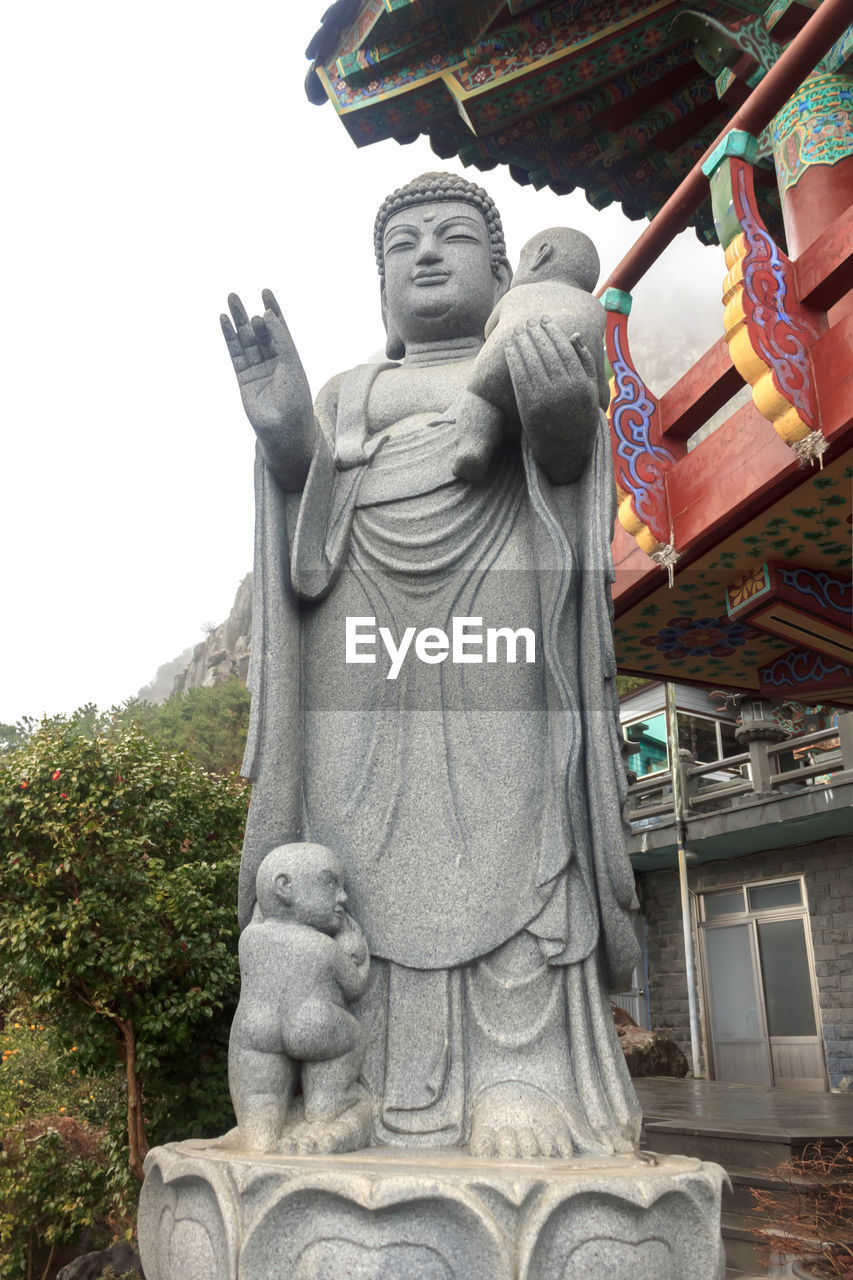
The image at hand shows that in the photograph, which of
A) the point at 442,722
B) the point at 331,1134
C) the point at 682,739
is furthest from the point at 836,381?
the point at 682,739

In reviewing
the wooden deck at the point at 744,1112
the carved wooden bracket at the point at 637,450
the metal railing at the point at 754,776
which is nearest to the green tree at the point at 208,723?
the metal railing at the point at 754,776

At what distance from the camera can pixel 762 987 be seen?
11.3m

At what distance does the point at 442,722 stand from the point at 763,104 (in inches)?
159

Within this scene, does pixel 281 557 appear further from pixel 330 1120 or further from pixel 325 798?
pixel 330 1120

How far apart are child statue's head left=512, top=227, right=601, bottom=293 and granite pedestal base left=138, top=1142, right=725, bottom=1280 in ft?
6.56

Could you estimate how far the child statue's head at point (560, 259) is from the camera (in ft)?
8.34

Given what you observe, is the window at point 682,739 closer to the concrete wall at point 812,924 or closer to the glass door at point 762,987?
the concrete wall at point 812,924

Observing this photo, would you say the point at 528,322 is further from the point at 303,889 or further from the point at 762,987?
the point at 762,987

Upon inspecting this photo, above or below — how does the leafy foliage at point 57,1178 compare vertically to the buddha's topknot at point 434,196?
below

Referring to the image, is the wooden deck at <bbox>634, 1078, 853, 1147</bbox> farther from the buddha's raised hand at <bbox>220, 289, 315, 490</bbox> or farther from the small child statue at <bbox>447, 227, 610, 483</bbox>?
the buddha's raised hand at <bbox>220, 289, 315, 490</bbox>

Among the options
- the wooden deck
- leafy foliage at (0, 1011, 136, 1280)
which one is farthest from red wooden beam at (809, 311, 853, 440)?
leafy foliage at (0, 1011, 136, 1280)

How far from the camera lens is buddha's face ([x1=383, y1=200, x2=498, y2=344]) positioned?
2.88 m

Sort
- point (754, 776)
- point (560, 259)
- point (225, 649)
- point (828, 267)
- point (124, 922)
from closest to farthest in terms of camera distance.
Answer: point (560, 259) → point (828, 267) → point (124, 922) → point (754, 776) → point (225, 649)

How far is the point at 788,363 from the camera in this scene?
464 centimetres
